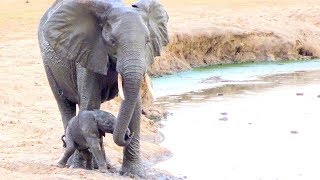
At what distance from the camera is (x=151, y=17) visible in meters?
7.57

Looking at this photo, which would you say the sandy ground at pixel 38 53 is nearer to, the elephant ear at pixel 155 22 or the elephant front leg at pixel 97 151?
the elephant front leg at pixel 97 151

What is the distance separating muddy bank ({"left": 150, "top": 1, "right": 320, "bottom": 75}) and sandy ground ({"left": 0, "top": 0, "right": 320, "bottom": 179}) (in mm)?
23

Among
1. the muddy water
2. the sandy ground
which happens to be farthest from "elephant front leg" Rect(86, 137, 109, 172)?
the muddy water

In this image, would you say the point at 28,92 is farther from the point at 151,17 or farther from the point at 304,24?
the point at 304,24

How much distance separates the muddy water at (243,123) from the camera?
399 inches

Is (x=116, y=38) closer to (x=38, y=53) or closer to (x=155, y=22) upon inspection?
(x=155, y=22)

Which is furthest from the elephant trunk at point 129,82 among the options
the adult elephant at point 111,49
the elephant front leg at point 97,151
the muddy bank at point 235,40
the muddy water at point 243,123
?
the muddy bank at point 235,40

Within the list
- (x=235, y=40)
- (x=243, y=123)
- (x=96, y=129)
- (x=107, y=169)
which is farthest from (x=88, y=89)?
(x=235, y=40)

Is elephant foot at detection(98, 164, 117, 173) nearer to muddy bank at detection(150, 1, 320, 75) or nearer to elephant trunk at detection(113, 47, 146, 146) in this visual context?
elephant trunk at detection(113, 47, 146, 146)

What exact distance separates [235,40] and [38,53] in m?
5.18

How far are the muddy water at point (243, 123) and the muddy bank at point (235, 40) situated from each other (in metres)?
0.58

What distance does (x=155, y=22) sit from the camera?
301 inches

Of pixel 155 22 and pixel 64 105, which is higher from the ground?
pixel 155 22

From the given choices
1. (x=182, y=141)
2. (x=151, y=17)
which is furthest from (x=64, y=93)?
(x=182, y=141)
